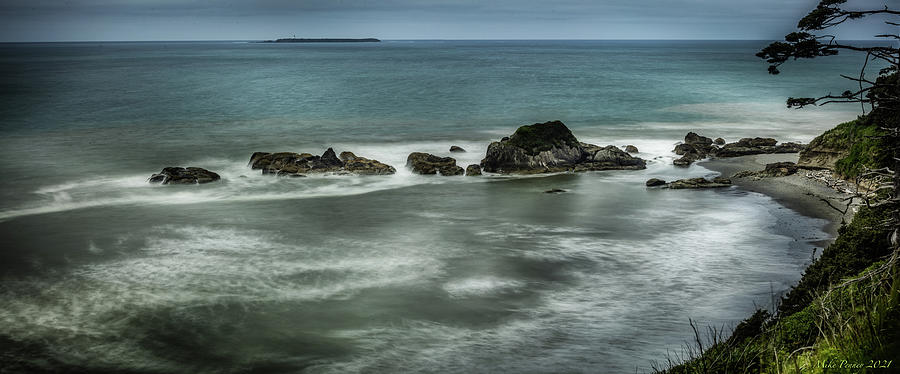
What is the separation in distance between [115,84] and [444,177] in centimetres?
6631

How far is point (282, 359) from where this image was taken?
515 inches

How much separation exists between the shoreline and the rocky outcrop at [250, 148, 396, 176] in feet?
47.9

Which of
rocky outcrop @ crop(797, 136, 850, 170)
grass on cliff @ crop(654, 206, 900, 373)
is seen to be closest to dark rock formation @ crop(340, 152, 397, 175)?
rocky outcrop @ crop(797, 136, 850, 170)

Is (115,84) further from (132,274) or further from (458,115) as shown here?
(132,274)

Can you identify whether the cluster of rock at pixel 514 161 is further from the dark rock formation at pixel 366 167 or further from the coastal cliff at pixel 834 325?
the coastal cliff at pixel 834 325

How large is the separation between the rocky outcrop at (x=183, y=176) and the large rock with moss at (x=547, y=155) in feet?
38.5

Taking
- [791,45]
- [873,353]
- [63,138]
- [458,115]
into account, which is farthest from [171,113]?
[873,353]

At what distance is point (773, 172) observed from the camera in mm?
28766

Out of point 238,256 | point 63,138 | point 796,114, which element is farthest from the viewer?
point 796,114

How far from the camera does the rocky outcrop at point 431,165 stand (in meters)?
31.4

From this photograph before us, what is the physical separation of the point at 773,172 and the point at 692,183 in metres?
3.85

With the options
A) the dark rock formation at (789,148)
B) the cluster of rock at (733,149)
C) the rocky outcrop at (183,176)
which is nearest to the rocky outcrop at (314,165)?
the rocky outcrop at (183,176)

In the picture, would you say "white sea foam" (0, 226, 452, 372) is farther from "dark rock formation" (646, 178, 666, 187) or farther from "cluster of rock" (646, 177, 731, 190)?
"cluster of rock" (646, 177, 731, 190)

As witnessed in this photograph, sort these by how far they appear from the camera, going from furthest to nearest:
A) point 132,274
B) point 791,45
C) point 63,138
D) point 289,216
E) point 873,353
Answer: point 63,138
point 289,216
point 132,274
point 791,45
point 873,353
